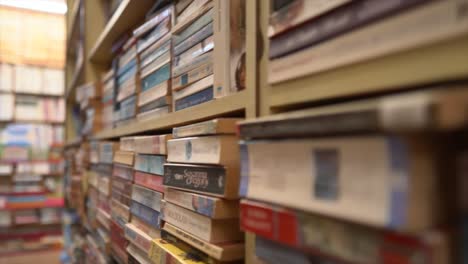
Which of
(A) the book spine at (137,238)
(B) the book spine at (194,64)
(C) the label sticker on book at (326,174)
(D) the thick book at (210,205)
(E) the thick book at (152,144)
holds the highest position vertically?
(B) the book spine at (194,64)

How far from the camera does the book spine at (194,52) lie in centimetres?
69

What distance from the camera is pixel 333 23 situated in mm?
390

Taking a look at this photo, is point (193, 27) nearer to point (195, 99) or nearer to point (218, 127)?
point (195, 99)

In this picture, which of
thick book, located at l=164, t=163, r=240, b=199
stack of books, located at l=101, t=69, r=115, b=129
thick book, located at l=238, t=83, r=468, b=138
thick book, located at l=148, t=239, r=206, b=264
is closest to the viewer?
thick book, located at l=238, t=83, r=468, b=138

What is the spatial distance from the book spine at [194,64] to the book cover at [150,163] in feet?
0.66

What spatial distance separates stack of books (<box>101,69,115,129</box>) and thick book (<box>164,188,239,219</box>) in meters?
0.89

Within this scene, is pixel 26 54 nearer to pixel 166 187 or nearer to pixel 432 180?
pixel 166 187

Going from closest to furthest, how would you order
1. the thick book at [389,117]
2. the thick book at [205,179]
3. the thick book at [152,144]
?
the thick book at [389,117], the thick book at [205,179], the thick book at [152,144]

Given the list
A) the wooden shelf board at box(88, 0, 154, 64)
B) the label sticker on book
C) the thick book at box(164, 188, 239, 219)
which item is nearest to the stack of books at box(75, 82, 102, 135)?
the wooden shelf board at box(88, 0, 154, 64)

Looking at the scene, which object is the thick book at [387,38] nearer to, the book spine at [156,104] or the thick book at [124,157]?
the book spine at [156,104]

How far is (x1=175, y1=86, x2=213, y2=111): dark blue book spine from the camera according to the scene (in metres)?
0.69

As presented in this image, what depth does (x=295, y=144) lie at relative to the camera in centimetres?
38

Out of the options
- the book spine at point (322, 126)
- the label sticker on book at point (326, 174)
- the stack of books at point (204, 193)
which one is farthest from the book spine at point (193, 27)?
the label sticker on book at point (326, 174)

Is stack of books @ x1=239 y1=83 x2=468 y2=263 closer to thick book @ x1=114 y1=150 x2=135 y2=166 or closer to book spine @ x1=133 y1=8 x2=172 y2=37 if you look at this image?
book spine @ x1=133 y1=8 x2=172 y2=37
